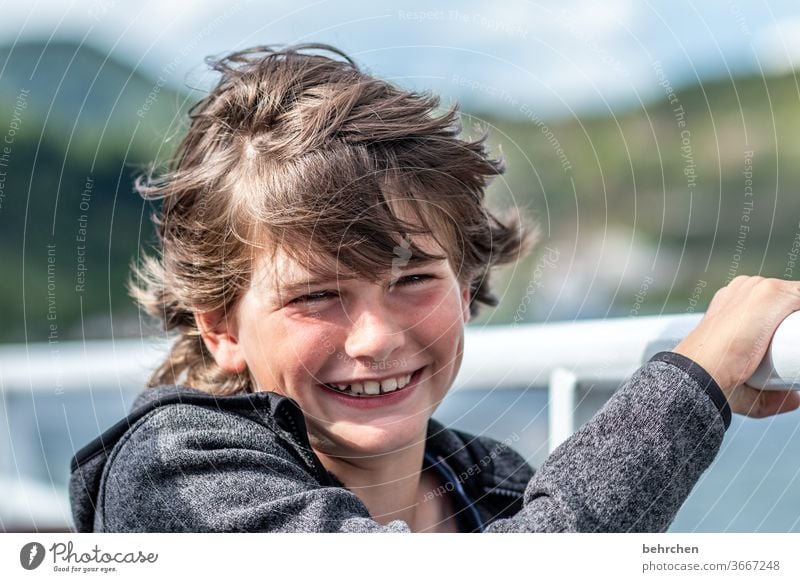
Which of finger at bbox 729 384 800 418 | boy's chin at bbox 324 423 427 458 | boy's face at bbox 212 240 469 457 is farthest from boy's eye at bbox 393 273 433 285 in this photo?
finger at bbox 729 384 800 418

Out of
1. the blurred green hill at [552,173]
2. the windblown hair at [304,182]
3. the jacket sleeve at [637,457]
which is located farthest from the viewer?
the blurred green hill at [552,173]

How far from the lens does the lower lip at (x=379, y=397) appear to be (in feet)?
2.25

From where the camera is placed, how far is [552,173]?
803 millimetres

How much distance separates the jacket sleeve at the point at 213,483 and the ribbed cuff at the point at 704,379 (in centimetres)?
22

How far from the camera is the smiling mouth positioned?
2.24ft

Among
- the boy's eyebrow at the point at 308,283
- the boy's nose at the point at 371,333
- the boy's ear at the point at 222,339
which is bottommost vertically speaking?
the boy's ear at the point at 222,339

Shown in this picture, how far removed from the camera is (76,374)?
3.10ft

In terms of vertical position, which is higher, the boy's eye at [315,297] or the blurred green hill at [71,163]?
the blurred green hill at [71,163]

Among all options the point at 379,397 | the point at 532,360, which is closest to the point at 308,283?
the point at 379,397

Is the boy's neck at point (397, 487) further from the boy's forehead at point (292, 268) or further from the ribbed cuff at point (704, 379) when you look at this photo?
the ribbed cuff at point (704, 379)

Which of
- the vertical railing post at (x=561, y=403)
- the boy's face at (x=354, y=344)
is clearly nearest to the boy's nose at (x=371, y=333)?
the boy's face at (x=354, y=344)

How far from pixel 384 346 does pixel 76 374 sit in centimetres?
44
